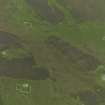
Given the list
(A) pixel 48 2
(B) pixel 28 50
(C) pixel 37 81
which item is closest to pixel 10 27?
(B) pixel 28 50

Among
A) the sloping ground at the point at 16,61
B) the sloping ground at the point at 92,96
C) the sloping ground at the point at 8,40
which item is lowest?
the sloping ground at the point at 92,96

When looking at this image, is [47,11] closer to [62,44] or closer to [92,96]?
[62,44]

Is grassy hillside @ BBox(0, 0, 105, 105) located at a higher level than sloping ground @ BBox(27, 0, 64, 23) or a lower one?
lower

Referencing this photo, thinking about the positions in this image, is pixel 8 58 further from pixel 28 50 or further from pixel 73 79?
pixel 73 79

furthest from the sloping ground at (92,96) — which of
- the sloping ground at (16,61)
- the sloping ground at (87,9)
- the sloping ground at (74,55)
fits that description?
the sloping ground at (87,9)

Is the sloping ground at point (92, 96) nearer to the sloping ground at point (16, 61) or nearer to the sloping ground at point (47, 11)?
the sloping ground at point (16, 61)

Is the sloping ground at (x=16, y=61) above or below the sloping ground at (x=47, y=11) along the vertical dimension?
below

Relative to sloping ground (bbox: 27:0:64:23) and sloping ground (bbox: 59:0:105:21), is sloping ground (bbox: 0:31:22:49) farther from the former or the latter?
sloping ground (bbox: 59:0:105:21)

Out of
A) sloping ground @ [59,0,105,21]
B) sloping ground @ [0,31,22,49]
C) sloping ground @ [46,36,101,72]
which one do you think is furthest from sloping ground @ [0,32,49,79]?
sloping ground @ [59,0,105,21]
